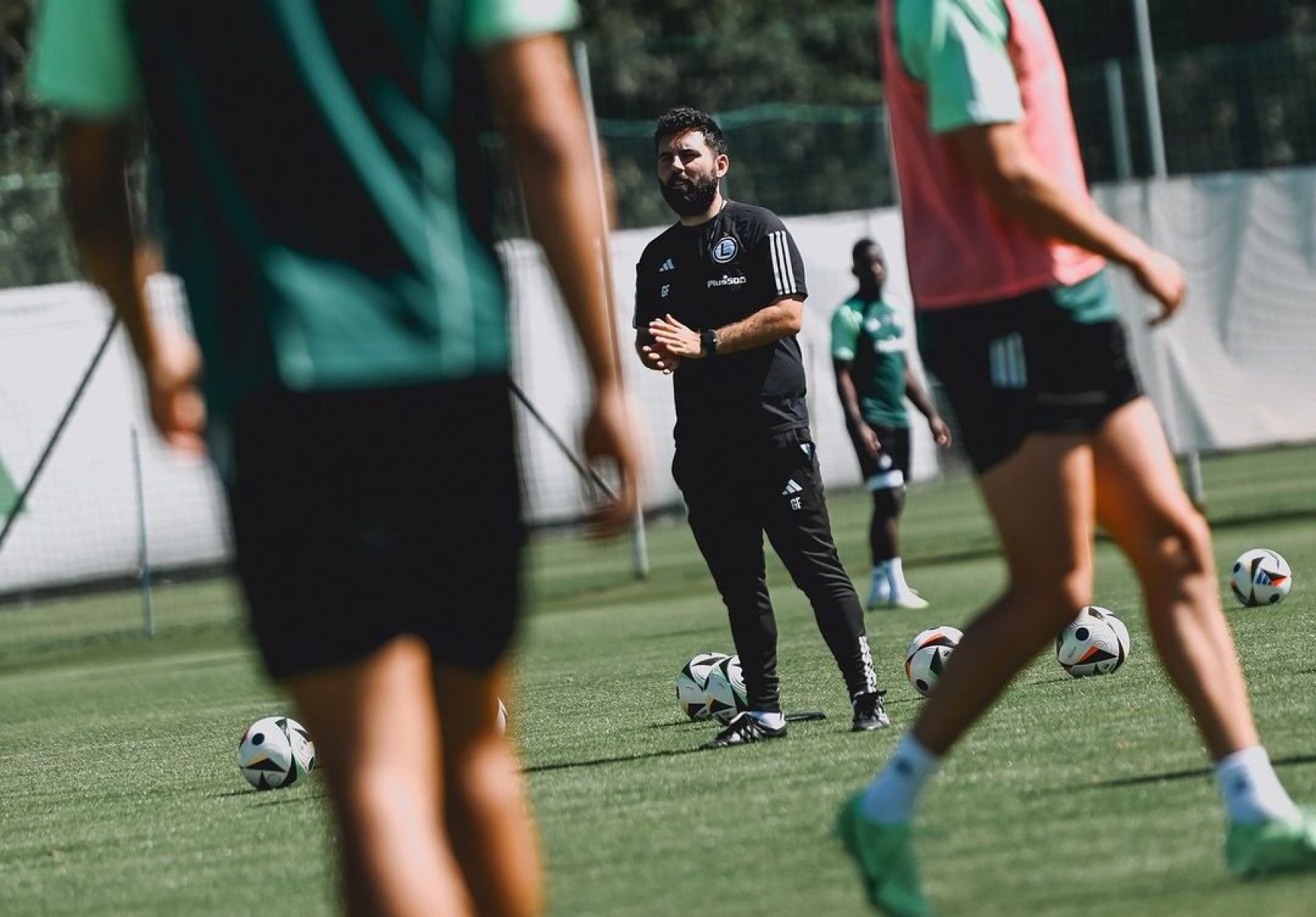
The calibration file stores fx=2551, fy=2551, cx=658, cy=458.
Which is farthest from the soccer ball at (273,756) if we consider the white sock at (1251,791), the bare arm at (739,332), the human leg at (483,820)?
the human leg at (483,820)

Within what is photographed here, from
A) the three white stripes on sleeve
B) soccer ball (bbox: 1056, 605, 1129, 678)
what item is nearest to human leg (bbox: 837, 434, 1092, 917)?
the three white stripes on sleeve

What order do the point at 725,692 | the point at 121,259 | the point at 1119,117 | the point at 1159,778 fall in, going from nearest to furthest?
the point at 121,259 → the point at 1159,778 → the point at 725,692 → the point at 1119,117

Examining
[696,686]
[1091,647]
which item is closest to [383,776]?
[696,686]

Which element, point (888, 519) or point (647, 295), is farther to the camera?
point (888, 519)

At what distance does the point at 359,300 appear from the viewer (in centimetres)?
363

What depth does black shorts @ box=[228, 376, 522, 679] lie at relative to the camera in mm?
3551

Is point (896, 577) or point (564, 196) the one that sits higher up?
point (564, 196)

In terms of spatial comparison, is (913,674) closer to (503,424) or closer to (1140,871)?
(1140,871)

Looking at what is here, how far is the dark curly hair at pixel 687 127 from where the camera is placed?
9.23 meters

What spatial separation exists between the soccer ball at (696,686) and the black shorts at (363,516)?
6184 mm

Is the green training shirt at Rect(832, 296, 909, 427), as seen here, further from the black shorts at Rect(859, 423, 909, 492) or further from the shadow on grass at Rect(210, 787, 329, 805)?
the shadow on grass at Rect(210, 787, 329, 805)

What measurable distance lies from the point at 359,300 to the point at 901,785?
2140 millimetres

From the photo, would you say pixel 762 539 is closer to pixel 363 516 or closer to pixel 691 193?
pixel 691 193

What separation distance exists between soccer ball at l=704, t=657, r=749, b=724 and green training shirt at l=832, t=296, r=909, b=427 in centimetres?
579
